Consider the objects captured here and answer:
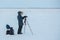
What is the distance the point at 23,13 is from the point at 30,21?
115 mm

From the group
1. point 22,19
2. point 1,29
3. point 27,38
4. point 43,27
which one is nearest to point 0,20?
point 1,29

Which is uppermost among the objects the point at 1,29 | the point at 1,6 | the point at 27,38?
the point at 1,6

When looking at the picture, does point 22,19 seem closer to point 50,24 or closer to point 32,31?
point 32,31

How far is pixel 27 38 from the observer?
1.57 meters

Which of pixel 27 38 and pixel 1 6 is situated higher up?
pixel 1 6

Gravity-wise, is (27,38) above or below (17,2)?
below

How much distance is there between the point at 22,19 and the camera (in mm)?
1568

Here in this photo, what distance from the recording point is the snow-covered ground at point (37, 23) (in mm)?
1568

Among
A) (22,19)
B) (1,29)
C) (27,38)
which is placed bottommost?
(27,38)

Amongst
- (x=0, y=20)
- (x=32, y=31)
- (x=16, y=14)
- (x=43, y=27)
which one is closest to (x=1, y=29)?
(x=0, y=20)

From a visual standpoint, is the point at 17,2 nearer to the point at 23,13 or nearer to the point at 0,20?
the point at 23,13

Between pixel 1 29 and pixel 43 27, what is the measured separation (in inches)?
17.8

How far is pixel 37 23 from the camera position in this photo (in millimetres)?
1599

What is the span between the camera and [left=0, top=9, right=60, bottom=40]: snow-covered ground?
5.15 ft
